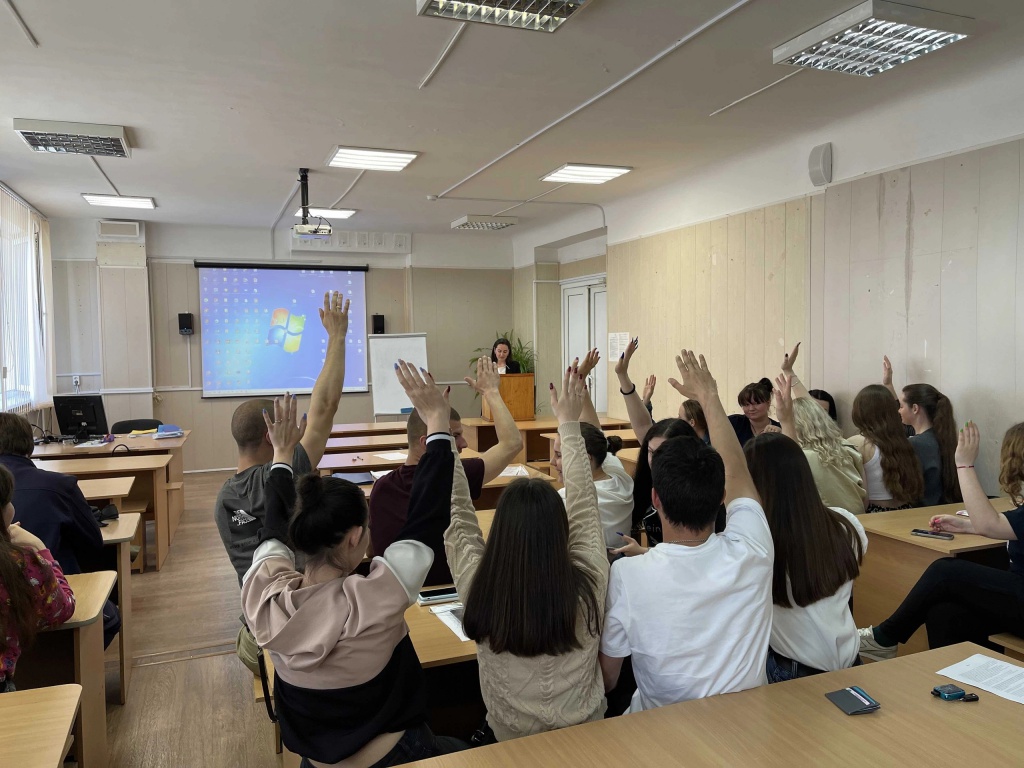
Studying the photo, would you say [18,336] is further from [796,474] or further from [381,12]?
[796,474]

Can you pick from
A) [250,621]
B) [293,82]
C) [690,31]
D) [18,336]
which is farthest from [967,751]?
[18,336]

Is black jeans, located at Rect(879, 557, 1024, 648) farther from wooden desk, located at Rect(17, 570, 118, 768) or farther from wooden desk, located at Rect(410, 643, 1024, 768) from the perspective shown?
wooden desk, located at Rect(17, 570, 118, 768)

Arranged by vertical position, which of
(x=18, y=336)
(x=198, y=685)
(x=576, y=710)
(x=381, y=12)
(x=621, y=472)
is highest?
(x=381, y=12)

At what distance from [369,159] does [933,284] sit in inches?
170

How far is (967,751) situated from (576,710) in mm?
846

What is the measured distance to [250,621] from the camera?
1.57 m

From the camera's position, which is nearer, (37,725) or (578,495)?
(37,725)

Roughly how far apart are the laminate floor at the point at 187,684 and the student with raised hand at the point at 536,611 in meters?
1.68

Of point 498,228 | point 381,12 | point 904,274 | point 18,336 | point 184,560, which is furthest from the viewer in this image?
point 498,228

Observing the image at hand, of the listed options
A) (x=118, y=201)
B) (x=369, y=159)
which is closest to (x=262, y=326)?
(x=118, y=201)

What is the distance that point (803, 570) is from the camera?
1980 millimetres

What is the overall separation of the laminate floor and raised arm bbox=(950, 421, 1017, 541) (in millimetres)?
2969

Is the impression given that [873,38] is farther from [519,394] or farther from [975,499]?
[519,394]

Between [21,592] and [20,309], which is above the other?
[20,309]
